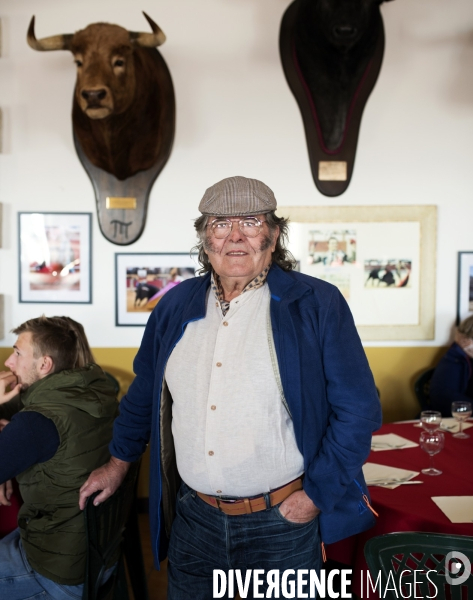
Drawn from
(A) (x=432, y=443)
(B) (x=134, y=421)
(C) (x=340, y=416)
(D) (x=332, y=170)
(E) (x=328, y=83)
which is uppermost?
(E) (x=328, y=83)

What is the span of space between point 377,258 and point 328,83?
1.14 metres

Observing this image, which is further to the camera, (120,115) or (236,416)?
(120,115)

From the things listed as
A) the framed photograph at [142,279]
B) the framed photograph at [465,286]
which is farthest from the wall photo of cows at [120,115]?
the framed photograph at [465,286]

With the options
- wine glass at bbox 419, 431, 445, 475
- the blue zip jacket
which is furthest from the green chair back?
wine glass at bbox 419, 431, 445, 475

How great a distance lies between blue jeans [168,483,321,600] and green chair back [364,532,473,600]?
0.18m

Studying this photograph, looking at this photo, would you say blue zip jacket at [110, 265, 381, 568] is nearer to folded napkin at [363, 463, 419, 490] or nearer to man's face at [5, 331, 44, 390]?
folded napkin at [363, 463, 419, 490]

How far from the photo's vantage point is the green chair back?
1409mm

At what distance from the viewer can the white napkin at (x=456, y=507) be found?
1780mm

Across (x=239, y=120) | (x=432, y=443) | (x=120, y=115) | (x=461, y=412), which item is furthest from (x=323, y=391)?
(x=239, y=120)

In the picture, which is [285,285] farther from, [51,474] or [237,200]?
[51,474]

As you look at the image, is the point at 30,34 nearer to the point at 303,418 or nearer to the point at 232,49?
the point at 232,49

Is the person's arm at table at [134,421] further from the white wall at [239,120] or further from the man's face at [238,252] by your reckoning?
the white wall at [239,120]

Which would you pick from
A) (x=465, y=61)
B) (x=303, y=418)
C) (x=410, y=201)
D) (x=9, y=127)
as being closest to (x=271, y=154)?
(x=410, y=201)

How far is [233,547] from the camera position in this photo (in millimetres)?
1568
